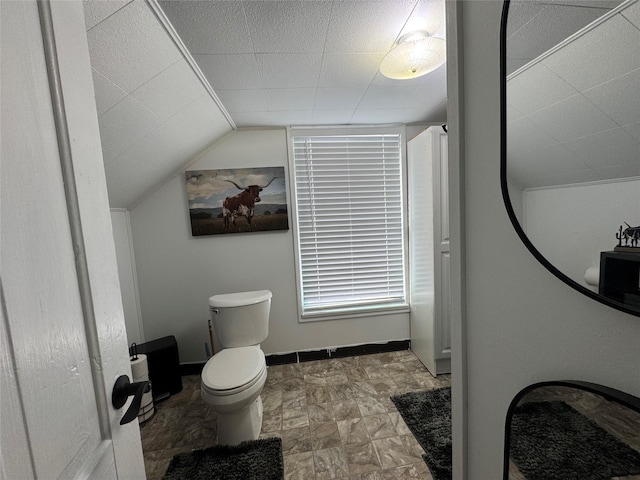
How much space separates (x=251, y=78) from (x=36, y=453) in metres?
1.66

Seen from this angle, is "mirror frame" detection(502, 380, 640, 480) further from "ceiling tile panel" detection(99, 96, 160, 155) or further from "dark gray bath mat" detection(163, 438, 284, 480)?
"ceiling tile panel" detection(99, 96, 160, 155)

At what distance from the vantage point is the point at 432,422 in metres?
1.66

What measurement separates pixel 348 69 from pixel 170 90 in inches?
37.7

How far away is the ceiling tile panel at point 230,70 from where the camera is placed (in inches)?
51.2

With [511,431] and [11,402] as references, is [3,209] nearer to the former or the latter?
[11,402]

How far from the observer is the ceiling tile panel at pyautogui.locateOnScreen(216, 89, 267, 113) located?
165 cm

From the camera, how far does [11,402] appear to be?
0.32 meters

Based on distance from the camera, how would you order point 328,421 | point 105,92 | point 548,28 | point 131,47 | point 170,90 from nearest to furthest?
point 548,28
point 131,47
point 105,92
point 170,90
point 328,421

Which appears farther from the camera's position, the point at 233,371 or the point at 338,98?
the point at 338,98

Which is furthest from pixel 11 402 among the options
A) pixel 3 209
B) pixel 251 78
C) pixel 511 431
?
pixel 251 78

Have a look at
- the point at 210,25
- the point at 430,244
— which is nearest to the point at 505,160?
the point at 210,25

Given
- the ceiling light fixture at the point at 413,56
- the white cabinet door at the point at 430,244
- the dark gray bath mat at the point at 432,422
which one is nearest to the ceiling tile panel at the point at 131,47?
the ceiling light fixture at the point at 413,56

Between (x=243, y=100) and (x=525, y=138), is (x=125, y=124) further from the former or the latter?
(x=525, y=138)

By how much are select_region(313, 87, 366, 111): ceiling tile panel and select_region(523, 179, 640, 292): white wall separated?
1511 mm
